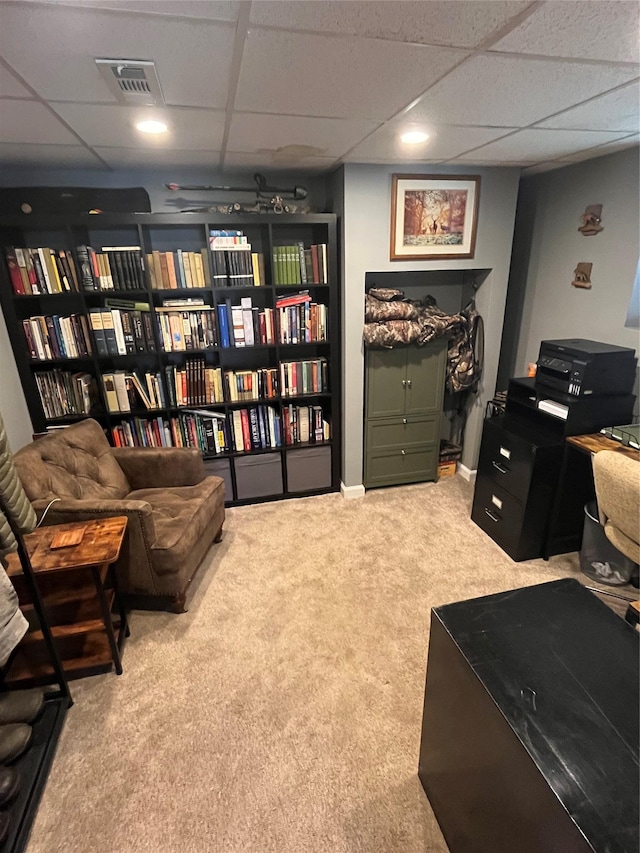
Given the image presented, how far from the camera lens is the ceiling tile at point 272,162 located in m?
2.30

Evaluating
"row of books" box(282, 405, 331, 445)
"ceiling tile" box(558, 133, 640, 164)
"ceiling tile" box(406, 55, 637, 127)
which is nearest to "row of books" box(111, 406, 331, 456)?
"row of books" box(282, 405, 331, 445)

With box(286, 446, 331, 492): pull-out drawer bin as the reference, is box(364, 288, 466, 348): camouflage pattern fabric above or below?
above

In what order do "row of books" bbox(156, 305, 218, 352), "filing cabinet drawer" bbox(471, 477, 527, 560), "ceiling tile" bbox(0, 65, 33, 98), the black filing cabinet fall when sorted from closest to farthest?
"ceiling tile" bbox(0, 65, 33, 98) → the black filing cabinet → "filing cabinet drawer" bbox(471, 477, 527, 560) → "row of books" bbox(156, 305, 218, 352)

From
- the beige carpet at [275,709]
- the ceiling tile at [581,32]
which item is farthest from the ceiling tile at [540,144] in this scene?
the beige carpet at [275,709]

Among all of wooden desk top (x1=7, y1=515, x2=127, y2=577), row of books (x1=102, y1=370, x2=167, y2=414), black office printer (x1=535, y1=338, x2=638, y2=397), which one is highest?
black office printer (x1=535, y1=338, x2=638, y2=397)

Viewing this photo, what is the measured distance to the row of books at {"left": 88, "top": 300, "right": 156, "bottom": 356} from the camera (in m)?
2.62

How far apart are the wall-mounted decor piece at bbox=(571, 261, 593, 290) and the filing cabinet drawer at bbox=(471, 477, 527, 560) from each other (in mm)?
1389

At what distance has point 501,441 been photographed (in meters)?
2.58

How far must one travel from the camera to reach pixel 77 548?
172 centimetres

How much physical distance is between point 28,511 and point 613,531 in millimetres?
2429

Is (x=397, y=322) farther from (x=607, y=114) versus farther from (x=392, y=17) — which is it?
(x=392, y=17)

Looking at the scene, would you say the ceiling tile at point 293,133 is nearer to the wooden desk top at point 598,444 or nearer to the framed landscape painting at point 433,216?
the framed landscape painting at point 433,216

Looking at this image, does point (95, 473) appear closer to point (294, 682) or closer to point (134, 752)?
point (134, 752)

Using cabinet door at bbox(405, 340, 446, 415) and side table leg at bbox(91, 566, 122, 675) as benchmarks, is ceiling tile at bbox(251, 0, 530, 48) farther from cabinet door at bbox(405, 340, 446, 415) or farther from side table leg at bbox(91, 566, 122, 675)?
cabinet door at bbox(405, 340, 446, 415)
